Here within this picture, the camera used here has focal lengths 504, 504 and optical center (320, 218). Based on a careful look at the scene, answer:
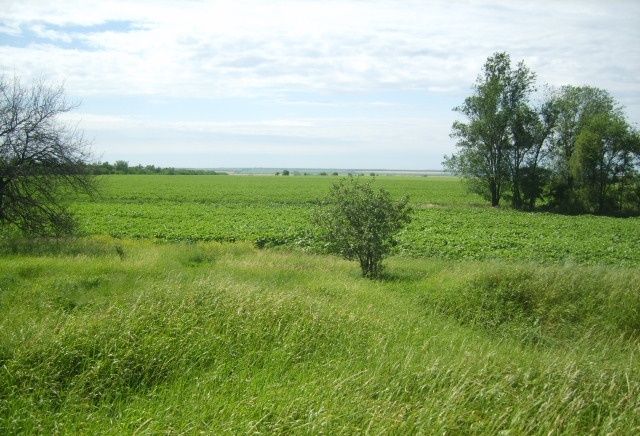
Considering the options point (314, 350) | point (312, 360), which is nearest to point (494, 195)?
point (314, 350)

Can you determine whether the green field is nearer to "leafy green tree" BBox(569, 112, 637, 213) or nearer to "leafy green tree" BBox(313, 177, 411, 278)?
"leafy green tree" BBox(313, 177, 411, 278)

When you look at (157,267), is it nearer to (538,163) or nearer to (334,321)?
(334,321)

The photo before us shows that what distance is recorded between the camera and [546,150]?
50438 mm

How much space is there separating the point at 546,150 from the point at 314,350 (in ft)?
161

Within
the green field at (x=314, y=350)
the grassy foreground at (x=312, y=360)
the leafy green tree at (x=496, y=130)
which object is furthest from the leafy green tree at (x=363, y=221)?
the leafy green tree at (x=496, y=130)

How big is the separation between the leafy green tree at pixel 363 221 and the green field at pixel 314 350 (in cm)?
69

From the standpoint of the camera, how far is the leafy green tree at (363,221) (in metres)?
15.4

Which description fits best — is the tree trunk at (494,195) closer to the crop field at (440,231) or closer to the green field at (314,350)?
the crop field at (440,231)

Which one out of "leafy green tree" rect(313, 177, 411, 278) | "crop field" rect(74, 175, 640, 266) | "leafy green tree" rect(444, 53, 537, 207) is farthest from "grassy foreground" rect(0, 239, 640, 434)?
"leafy green tree" rect(444, 53, 537, 207)

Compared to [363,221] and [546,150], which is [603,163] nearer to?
[546,150]

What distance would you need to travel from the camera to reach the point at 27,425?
546 centimetres

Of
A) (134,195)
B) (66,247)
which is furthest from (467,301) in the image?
(134,195)

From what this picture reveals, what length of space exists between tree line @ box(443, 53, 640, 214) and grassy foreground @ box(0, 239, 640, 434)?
1511 inches

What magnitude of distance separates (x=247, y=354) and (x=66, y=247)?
531 inches
